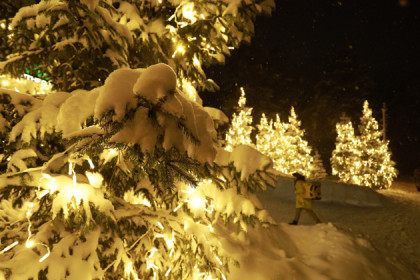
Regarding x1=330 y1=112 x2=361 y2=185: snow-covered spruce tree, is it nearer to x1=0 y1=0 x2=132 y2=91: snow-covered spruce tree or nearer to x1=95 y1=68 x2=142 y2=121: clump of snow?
x1=0 y1=0 x2=132 y2=91: snow-covered spruce tree

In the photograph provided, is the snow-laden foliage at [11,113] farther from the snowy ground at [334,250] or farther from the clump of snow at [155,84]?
the snowy ground at [334,250]

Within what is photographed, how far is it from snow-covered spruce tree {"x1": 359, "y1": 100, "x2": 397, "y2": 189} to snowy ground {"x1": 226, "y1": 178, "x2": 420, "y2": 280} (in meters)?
8.38

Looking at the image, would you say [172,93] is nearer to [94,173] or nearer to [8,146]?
[94,173]

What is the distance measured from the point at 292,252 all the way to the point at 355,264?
1.07 meters

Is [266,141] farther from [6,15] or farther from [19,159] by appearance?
[19,159]

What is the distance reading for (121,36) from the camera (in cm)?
266

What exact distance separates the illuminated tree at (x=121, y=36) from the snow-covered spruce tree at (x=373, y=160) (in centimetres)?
1841

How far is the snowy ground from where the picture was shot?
14.5 ft

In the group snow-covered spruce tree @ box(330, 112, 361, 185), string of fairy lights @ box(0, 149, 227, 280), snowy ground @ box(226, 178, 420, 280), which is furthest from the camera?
snow-covered spruce tree @ box(330, 112, 361, 185)

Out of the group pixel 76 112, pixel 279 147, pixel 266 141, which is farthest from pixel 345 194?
pixel 76 112

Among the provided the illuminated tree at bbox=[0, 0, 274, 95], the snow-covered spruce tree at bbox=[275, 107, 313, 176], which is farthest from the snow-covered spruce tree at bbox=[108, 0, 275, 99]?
the snow-covered spruce tree at bbox=[275, 107, 313, 176]

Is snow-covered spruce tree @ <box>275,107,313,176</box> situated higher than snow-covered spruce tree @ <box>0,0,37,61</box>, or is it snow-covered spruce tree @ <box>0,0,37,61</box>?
snow-covered spruce tree @ <box>0,0,37,61</box>

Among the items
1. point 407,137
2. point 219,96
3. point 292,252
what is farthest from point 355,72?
point 292,252

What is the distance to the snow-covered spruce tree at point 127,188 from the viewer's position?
1.49 meters
